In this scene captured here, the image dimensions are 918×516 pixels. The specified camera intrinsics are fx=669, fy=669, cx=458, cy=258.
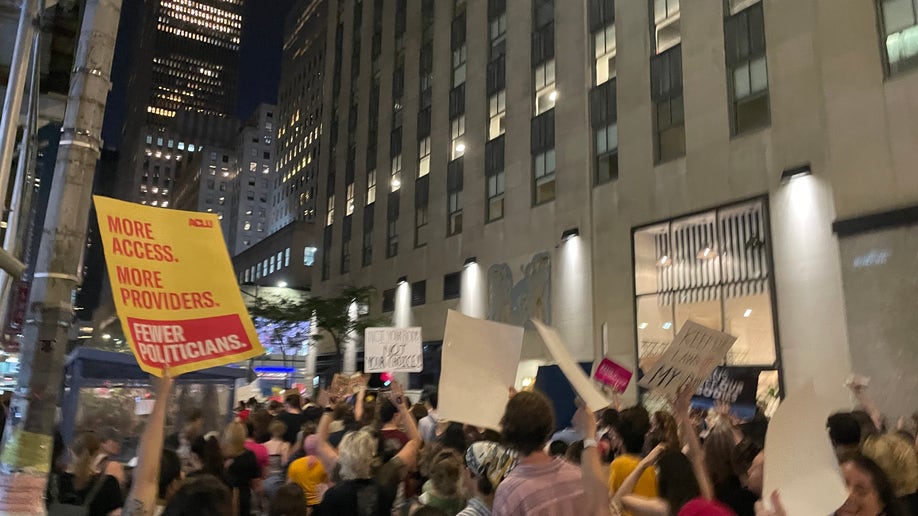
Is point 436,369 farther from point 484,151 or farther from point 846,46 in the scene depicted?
point 846,46

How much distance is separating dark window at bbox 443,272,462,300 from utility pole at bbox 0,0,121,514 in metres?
26.9

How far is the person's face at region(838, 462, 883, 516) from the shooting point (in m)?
3.35

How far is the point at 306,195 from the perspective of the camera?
91.1 meters

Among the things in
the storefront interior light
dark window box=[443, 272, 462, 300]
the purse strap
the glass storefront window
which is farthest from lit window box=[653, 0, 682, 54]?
the purse strap

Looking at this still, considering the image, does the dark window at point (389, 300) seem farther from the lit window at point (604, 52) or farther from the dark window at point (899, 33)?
the dark window at point (899, 33)

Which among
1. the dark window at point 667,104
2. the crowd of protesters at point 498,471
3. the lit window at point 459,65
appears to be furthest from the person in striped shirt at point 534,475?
the lit window at point 459,65

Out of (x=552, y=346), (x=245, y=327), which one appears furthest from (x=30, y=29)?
(x=552, y=346)

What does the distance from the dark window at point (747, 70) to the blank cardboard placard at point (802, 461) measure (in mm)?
16626

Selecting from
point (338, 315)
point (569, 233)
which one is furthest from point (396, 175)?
point (569, 233)

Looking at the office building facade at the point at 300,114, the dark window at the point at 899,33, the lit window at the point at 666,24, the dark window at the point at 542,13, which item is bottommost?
the dark window at the point at 899,33

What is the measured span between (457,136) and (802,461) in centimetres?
3058

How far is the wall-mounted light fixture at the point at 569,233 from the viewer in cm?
2364

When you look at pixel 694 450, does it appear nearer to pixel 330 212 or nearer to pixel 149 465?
pixel 149 465

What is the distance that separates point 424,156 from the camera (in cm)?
3594
